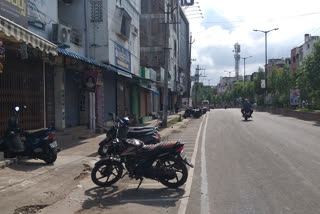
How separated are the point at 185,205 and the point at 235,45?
407 ft

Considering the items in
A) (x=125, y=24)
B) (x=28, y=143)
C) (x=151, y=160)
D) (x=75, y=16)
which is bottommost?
(x=151, y=160)

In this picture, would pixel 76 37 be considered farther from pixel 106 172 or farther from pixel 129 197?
pixel 129 197

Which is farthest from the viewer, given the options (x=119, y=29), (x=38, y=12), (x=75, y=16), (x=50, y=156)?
(x=119, y=29)

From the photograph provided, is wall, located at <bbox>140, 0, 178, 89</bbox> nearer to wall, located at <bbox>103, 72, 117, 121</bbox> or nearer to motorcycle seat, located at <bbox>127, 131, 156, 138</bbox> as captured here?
wall, located at <bbox>103, 72, 117, 121</bbox>

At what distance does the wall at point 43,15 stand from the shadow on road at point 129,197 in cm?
792

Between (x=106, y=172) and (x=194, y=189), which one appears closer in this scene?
(x=194, y=189)

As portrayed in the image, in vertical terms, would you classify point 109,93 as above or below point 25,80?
below

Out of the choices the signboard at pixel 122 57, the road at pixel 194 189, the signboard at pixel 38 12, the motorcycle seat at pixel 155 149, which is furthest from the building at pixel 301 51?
the motorcycle seat at pixel 155 149

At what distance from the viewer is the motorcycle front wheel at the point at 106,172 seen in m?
6.63

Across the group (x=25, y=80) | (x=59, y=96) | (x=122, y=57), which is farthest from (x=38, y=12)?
(x=122, y=57)

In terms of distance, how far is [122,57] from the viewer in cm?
2144

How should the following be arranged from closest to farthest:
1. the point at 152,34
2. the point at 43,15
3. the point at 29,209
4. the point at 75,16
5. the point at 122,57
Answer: the point at 29,209, the point at 43,15, the point at 75,16, the point at 122,57, the point at 152,34

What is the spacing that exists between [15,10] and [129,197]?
7.73 m

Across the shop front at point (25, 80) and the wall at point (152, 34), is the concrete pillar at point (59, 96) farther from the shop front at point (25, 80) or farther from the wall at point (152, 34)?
the wall at point (152, 34)
